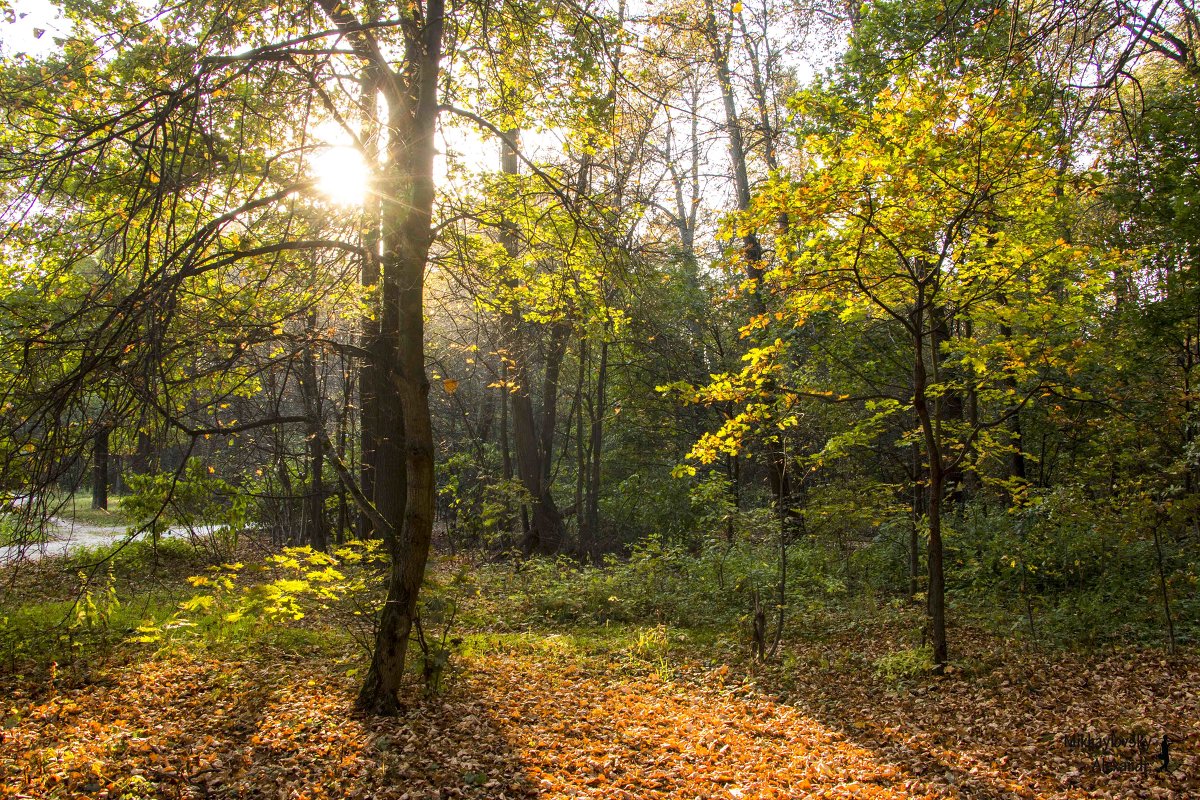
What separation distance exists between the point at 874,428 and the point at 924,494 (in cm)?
398

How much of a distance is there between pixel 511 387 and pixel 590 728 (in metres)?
5.85

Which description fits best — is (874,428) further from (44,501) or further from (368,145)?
(44,501)

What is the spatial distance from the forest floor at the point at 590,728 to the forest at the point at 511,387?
0.04 m

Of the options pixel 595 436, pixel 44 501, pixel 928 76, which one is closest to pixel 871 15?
pixel 928 76

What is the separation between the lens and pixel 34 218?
3.73 meters

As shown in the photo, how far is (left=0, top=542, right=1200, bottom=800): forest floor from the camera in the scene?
4141 millimetres

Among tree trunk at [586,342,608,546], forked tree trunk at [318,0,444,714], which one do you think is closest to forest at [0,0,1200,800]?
forked tree trunk at [318,0,444,714]

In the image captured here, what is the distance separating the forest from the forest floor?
0.13ft

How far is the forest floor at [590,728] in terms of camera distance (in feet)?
13.6

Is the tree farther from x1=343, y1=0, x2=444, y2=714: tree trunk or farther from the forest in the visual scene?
x1=343, y1=0, x2=444, y2=714: tree trunk

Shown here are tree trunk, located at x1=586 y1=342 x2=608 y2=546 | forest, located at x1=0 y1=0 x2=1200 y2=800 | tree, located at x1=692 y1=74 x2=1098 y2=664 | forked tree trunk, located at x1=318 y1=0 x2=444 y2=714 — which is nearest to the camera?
Answer: forest, located at x1=0 y1=0 x2=1200 y2=800

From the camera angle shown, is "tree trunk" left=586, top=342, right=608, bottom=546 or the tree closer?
the tree

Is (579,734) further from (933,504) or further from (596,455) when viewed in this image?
(596,455)

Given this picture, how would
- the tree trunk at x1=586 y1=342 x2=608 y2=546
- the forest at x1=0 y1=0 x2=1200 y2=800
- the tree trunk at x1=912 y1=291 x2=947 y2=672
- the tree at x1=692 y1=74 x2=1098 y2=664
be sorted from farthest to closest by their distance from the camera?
the tree trunk at x1=586 y1=342 x2=608 y2=546, the tree trunk at x1=912 y1=291 x2=947 y2=672, the tree at x1=692 y1=74 x2=1098 y2=664, the forest at x1=0 y1=0 x2=1200 y2=800
